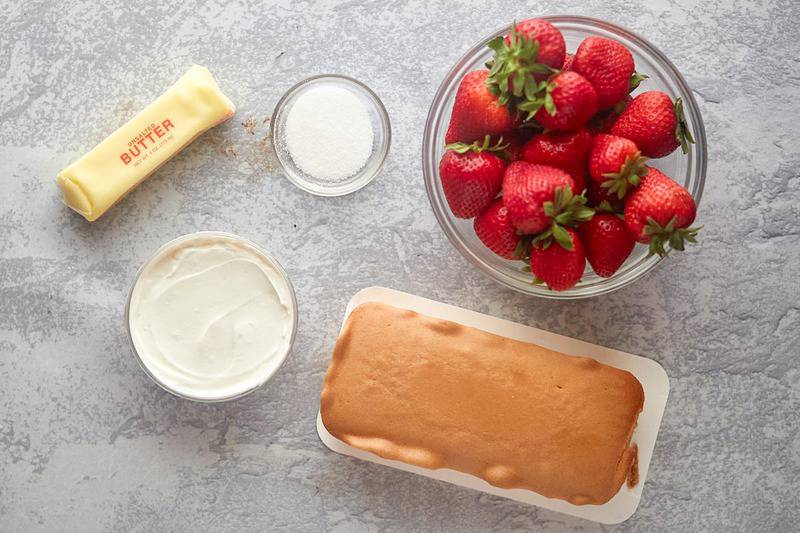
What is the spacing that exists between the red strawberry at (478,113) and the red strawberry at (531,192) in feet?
0.25

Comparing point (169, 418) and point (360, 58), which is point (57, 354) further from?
point (360, 58)

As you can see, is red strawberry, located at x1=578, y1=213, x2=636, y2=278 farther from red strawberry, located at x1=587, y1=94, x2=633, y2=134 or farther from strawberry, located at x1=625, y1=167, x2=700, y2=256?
red strawberry, located at x1=587, y1=94, x2=633, y2=134

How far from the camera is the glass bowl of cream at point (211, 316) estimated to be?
1.40m

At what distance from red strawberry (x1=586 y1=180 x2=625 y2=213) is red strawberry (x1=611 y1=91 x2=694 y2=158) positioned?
3.3 inches

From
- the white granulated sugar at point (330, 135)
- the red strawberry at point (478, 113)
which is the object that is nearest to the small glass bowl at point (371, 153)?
the white granulated sugar at point (330, 135)

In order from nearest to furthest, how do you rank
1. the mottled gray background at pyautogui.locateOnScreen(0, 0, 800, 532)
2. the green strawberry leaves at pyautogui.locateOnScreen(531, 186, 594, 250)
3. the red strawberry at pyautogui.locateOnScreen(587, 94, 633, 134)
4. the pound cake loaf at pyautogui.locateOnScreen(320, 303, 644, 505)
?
1. the green strawberry leaves at pyautogui.locateOnScreen(531, 186, 594, 250)
2. the red strawberry at pyautogui.locateOnScreen(587, 94, 633, 134)
3. the pound cake loaf at pyautogui.locateOnScreen(320, 303, 644, 505)
4. the mottled gray background at pyautogui.locateOnScreen(0, 0, 800, 532)

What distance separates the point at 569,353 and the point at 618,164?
0.46 metres

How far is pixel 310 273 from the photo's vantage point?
1471 millimetres

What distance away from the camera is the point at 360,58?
147 centimetres

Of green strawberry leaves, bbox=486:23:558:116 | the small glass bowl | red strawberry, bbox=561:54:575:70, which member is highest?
green strawberry leaves, bbox=486:23:558:116

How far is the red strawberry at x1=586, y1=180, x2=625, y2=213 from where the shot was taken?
1164mm

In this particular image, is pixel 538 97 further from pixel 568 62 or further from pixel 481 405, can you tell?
pixel 481 405

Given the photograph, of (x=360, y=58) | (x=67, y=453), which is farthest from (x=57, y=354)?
(x=360, y=58)

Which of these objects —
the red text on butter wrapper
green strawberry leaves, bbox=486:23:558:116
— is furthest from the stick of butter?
green strawberry leaves, bbox=486:23:558:116
